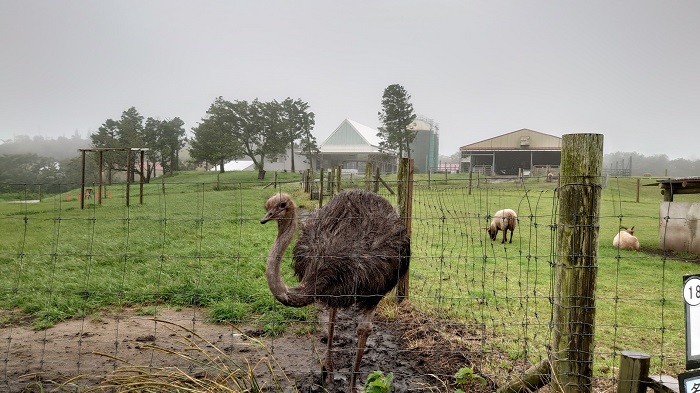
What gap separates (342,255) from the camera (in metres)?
4.20

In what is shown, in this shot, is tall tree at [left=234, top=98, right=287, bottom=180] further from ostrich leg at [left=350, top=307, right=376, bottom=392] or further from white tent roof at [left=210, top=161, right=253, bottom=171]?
ostrich leg at [left=350, top=307, right=376, bottom=392]

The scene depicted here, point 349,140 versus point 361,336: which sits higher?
point 349,140

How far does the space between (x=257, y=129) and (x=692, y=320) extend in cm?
5005

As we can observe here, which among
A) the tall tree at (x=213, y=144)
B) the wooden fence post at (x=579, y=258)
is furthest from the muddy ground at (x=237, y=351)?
the tall tree at (x=213, y=144)

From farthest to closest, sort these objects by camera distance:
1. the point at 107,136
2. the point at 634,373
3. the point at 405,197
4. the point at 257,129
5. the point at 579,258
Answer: the point at 257,129, the point at 107,136, the point at 405,197, the point at 579,258, the point at 634,373

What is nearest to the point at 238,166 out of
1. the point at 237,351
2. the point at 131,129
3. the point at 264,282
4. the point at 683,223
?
the point at 131,129

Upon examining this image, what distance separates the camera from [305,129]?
5269 cm

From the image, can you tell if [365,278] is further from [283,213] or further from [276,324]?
[276,324]

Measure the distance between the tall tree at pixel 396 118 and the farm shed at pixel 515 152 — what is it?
21.9 feet

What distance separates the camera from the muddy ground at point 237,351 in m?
4.13

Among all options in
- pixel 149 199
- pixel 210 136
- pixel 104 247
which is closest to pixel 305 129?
pixel 210 136

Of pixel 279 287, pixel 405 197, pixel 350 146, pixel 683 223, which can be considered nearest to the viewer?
pixel 279 287

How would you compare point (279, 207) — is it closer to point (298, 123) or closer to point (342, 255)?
point (342, 255)

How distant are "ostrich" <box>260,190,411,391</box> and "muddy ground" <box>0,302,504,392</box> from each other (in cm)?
46
